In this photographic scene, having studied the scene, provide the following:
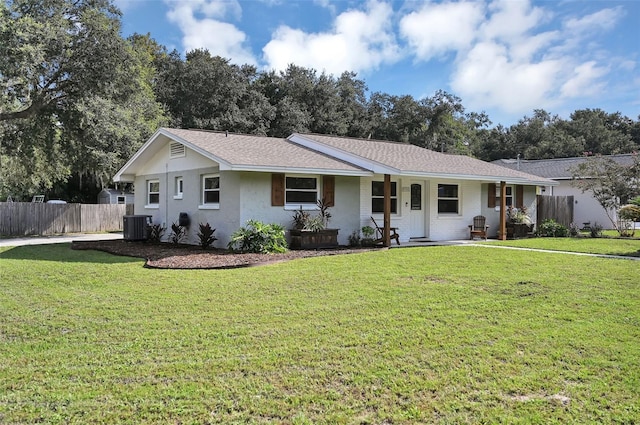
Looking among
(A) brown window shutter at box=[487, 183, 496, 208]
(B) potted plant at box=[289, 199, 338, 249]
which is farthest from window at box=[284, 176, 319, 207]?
(A) brown window shutter at box=[487, 183, 496, 208]

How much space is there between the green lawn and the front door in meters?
8.18

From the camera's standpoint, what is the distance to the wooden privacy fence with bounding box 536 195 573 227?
2127 cm

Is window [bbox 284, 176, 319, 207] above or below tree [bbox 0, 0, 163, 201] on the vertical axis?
below

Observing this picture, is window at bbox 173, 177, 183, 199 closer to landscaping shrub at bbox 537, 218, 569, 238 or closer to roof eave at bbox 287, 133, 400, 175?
roof eave at bbox 287, 133, 400, 175

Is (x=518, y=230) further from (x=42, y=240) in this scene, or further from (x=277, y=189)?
(x=42, y=240)

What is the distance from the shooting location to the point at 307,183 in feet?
48.8

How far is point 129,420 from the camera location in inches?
132

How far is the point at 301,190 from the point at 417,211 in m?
4.84

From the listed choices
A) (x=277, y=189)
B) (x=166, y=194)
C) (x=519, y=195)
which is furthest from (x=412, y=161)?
(x=166, y=194)

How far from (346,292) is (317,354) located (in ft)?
9.64

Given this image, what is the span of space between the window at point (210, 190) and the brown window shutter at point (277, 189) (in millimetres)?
1901

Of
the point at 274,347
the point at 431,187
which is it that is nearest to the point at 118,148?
the point at 431,187

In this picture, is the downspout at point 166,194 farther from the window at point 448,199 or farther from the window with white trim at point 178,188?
the window at point 448,199

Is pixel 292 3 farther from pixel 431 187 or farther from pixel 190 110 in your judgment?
pixel 190 110
